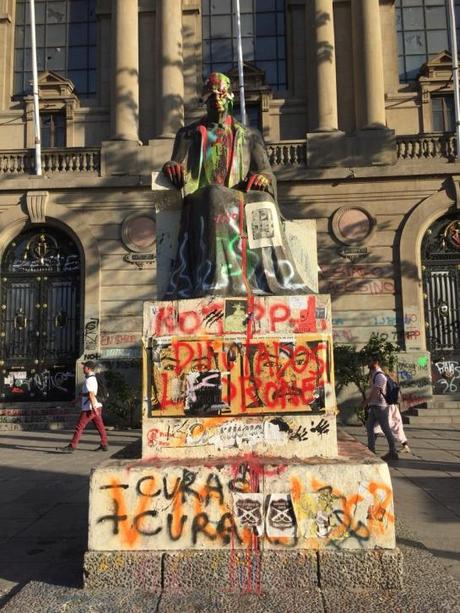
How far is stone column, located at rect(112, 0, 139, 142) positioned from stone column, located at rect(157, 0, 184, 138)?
872 mm

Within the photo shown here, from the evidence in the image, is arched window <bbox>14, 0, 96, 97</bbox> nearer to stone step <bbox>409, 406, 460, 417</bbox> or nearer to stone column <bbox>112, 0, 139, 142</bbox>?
stone column <bbox>112, 0, 139, 142</bbox>

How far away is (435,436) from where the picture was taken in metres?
13.1

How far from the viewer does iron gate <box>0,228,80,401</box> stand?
18.7m

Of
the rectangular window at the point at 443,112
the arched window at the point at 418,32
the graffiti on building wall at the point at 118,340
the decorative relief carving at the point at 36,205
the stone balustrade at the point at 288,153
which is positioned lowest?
the graffiti on building wall at the point at 118,340

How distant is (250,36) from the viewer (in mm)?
22484

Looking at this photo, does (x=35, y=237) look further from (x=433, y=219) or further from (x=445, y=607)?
(x=445, y=607)

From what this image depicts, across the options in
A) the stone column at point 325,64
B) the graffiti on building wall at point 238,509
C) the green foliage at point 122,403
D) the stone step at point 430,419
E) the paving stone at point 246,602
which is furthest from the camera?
the stone column at point 325,64

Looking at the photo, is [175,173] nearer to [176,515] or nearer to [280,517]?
[176,515]

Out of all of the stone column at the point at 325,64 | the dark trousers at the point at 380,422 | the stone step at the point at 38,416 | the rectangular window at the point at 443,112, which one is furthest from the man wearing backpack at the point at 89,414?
the rectangular window at the point at 443,112

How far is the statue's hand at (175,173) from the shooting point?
5.32 m

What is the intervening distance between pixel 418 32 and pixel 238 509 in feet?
75.1

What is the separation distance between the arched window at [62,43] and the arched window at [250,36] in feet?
15.0

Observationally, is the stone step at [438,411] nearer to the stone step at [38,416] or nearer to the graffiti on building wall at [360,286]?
the graffiti on building wall at [360,286]

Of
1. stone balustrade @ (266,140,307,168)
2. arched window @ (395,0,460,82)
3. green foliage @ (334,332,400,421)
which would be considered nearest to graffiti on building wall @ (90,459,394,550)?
green foliage @ (334,332,400,421)
